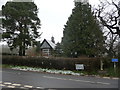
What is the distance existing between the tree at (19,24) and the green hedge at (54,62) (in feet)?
11.8

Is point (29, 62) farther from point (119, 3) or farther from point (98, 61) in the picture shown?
point (119, 3)

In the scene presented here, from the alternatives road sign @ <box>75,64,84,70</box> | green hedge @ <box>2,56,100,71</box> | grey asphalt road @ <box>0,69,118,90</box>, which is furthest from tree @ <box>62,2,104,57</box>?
grey asphalt road @ <box>0,69,118,90</box>

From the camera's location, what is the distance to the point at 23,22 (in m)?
24.6

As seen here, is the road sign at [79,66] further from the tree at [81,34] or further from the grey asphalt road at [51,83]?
the tree at [81,34]

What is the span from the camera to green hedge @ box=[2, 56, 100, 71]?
1620 cm

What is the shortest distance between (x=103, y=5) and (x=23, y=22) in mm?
12883

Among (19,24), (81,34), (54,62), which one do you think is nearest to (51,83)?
(54,62)

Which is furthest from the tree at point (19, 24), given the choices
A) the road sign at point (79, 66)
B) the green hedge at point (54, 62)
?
the road sign at point (79, 66)

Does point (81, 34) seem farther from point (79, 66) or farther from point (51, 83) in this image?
Result: point (51, 83)

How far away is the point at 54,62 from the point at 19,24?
35.8ft

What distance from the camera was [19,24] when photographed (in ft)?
82.2

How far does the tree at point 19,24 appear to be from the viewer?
23500mm

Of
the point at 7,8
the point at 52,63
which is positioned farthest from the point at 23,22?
the point at 52,63

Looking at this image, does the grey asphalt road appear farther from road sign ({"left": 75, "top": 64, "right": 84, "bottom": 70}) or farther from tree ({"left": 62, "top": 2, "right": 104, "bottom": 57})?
tree ({"left": 62, "top": 2, "right": 104, "bottom": 57})
